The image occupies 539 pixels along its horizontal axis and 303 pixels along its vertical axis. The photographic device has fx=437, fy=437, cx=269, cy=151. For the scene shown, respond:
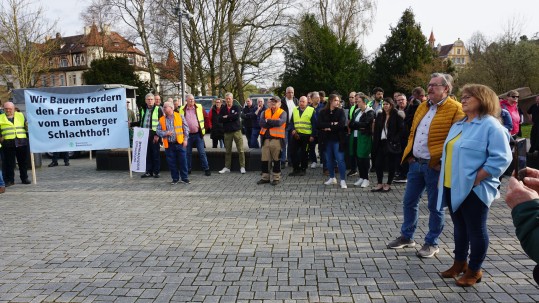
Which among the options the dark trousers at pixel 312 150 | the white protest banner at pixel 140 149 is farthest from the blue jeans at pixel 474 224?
the white protest banner at pixel 140 149

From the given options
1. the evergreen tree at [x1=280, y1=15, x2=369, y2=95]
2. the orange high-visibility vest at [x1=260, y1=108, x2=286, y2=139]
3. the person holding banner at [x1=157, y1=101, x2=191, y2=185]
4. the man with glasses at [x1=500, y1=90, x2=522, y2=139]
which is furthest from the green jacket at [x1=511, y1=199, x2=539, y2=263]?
the evergreen tree at [x1=280, y1=15, x2=369, y2=95]

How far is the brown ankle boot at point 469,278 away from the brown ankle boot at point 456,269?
0.14 metres

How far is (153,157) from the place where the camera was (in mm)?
11195

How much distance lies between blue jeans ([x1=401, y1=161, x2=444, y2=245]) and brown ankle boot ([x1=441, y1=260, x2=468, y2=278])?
610 millimetres

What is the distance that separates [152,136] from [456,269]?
27.8 feet

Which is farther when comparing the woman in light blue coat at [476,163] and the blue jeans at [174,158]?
the blue jeans at [174,158]

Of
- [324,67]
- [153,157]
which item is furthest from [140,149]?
[324,67]

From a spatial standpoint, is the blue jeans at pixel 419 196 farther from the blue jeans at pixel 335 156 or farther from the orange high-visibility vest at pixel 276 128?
the orange high-visibility vest at pixel 276 128

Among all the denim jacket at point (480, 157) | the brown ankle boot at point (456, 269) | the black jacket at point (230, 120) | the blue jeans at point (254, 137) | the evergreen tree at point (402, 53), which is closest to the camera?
the denim jacket at point (480, 157)

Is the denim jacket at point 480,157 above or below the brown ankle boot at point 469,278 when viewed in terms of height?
above

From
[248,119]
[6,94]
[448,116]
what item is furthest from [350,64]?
[448,116]

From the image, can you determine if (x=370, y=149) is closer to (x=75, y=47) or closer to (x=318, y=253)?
(x=318, y=253)

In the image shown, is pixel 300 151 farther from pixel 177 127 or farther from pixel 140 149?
pixel 140 149

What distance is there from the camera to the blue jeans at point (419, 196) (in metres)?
4.88
